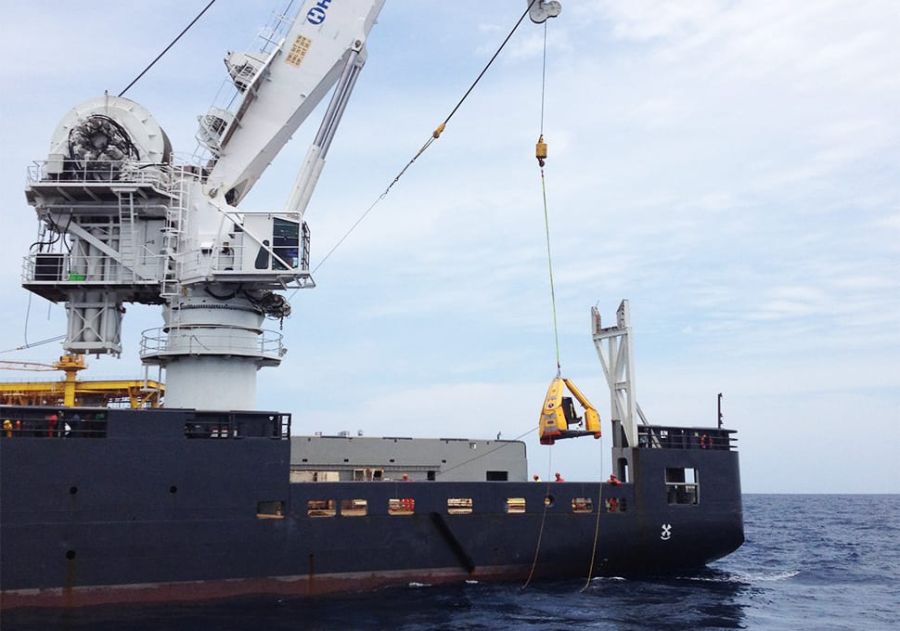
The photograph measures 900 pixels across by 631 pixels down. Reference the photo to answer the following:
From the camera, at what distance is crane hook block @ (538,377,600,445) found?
2300 centimetres

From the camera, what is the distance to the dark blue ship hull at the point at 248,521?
57.6 ft

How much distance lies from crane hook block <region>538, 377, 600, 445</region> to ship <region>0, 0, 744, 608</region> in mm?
64

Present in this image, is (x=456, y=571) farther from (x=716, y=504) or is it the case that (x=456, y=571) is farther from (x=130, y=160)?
(x=130, y=160)

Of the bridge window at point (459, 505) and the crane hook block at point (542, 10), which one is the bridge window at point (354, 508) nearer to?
the bridge window at point (459, 505)

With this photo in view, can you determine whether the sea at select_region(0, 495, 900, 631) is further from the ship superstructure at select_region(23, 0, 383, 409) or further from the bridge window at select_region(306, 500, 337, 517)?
the ship superstructure at select_region(23, 0, 383, 409)

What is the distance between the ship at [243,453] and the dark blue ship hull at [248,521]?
0.04 m

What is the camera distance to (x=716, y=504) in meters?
24.8

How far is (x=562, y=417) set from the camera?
22953mm

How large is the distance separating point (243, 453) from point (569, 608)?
844cm

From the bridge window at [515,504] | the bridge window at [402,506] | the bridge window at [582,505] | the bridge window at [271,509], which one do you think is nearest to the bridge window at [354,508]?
the bridge window at [402,506]

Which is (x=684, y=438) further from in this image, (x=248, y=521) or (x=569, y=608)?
(x=248, y=521)

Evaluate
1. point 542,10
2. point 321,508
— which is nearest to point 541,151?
point 542,10

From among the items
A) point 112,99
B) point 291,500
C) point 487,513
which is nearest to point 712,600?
point 487,513

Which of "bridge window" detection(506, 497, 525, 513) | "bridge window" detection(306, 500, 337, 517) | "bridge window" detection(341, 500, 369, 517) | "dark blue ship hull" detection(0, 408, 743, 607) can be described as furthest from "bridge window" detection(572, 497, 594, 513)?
"bridge window" detection(306, 500, 337, 517)
